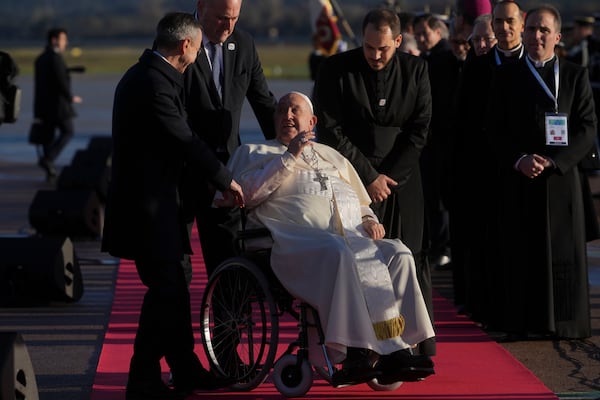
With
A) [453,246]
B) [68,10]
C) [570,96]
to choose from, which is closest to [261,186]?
[570,96]

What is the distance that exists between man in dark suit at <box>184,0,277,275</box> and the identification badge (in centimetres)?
167

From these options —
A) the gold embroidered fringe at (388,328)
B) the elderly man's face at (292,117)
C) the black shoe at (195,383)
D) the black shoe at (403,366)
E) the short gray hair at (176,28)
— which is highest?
the short gray hair at (176,28)

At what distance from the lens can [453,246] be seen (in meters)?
9.30

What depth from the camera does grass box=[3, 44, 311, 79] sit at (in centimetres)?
6073

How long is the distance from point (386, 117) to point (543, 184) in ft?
3.87

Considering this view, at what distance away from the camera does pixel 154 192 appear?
255 inches

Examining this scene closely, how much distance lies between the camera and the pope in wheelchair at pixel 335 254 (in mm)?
6289

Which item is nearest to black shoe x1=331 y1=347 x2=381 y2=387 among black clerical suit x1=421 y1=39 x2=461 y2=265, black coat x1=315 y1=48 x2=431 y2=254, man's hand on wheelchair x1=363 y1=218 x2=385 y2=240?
man's hand on wheelchair x1=363 y1=218 x2=385 y2=240

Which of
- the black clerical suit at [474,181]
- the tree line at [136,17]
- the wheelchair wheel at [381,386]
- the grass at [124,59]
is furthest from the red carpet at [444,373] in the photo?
the tree line at [136,17]

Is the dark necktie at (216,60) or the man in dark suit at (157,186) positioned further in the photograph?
the dark necktie at (216,60)

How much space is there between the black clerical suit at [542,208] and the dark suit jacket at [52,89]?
35.6 ft

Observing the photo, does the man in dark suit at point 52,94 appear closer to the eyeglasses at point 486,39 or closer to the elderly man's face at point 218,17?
the eyeglasses at point 486,39

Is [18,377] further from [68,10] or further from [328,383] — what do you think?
[68,10]

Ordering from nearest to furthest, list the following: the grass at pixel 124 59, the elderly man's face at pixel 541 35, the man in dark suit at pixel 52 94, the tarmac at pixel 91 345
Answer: the tarmac at pixel 91 345
the elderly man's face at pixel 541 35
the man in dark suit at pixel 52 94
the grass at pixel 124 59
